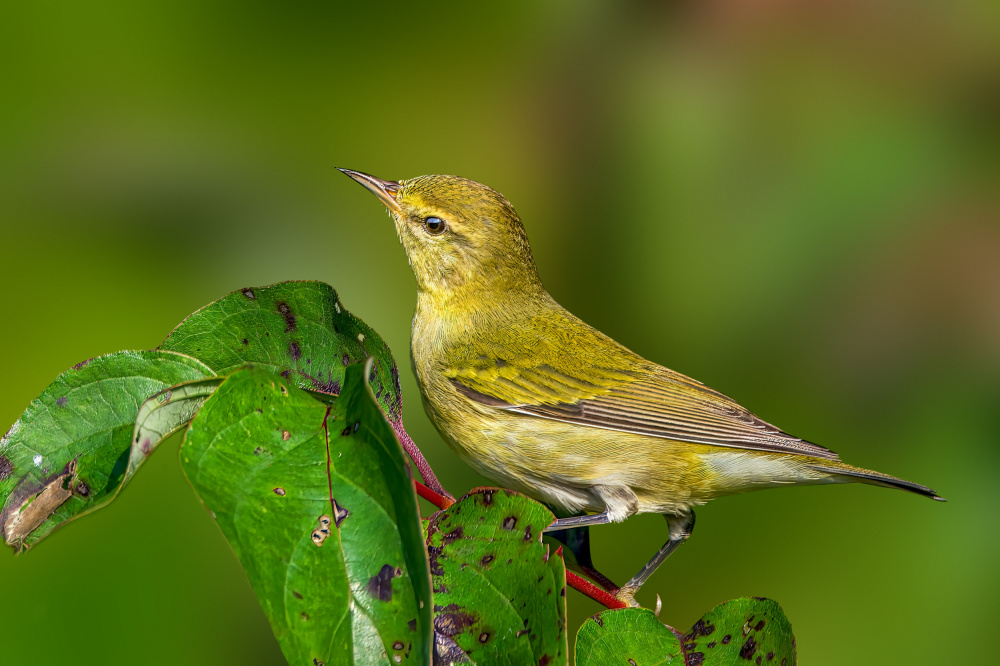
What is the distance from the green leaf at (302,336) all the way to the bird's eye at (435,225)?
0.91 m

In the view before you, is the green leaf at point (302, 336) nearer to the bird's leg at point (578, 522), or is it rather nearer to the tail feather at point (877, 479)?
the bird's leg at point (578, 522)

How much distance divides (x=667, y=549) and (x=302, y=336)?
1.26 m

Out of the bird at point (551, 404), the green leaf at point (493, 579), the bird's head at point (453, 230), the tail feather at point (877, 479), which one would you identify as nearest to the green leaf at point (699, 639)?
the green leaf at point (493, 579)

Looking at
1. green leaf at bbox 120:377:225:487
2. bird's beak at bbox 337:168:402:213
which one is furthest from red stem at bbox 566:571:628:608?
bird's beak at bbox 337:168:402:213

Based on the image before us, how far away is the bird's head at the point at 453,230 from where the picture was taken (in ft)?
8.36

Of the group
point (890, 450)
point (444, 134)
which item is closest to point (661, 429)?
point (890, 450)

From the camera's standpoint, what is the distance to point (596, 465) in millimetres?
2320

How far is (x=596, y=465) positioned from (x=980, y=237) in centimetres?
246

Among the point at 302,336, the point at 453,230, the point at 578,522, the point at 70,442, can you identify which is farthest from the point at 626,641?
the point at 453,230

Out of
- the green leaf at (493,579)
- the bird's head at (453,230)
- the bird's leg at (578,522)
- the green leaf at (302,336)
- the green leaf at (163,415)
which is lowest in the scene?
the bird's leg at (578,522)

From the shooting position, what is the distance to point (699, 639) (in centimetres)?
162

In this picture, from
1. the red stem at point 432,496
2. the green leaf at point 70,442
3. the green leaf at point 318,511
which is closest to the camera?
the green leaf at point 318,511

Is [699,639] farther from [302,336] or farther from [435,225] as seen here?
[435,225]

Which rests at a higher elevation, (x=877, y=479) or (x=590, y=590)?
(x=877, y=479)
